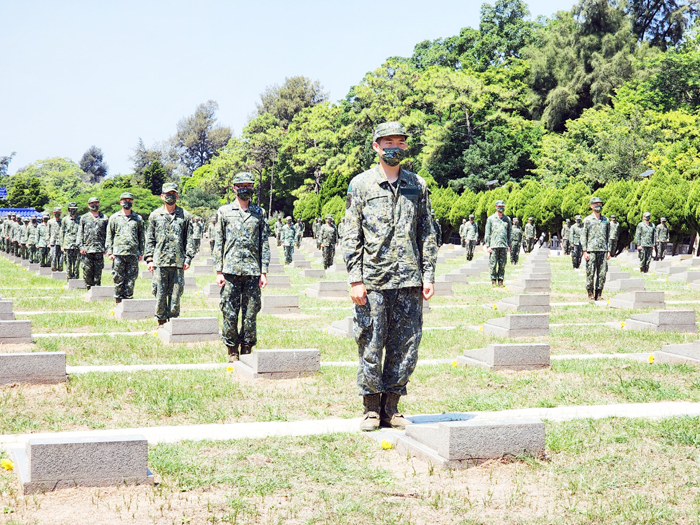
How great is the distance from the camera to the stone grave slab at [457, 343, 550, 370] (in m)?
10.2

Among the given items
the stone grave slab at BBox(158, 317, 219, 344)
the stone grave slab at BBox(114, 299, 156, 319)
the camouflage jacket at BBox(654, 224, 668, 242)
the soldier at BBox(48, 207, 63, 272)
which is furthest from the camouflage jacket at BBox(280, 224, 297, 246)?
the stone grave slab at BBox(158, 317, 219, 344)

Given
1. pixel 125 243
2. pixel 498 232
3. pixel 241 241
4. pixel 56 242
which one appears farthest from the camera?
pixel 56 242

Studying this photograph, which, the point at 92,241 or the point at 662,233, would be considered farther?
the point at 662,233

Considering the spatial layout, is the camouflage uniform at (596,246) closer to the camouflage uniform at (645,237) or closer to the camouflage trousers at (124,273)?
the camouflage trousers at (124,273)

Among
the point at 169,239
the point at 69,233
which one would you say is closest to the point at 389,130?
the point at 169,239

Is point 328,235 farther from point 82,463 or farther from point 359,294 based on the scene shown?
point 82,463

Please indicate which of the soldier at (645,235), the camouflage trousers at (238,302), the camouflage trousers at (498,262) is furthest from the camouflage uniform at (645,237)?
the camouflage trousers at (238,302)

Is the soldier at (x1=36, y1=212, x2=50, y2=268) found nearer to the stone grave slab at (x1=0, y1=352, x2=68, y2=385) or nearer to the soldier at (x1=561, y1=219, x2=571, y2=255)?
the stone grave slab at (x1=0, y1=352, x2=68, y2=385)

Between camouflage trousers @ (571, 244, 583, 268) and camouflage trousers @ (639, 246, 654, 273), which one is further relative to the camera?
camouflage trousers @ (571, 244, 583, 268)

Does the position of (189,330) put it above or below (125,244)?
below

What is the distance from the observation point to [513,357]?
1021cm

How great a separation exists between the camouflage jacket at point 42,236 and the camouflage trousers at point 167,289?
1913cm

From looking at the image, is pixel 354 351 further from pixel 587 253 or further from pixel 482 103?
pixel 482 103

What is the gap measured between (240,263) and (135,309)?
5428 millimetres
